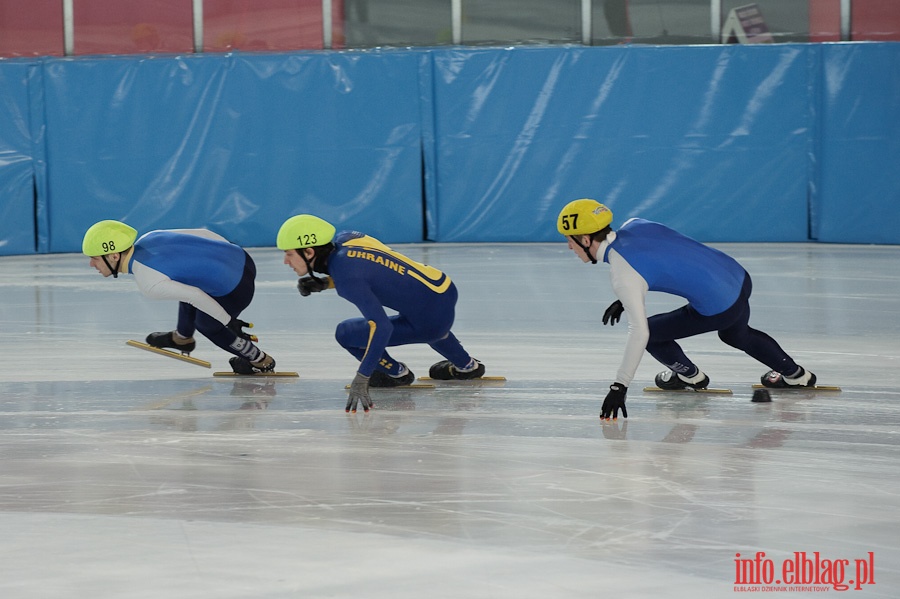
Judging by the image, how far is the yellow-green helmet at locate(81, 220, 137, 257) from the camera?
548 centimetres

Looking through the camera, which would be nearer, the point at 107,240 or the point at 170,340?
the point at 107,240

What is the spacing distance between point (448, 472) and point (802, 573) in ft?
4.51

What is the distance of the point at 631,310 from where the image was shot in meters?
4.52

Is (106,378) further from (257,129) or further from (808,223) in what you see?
(808,223)

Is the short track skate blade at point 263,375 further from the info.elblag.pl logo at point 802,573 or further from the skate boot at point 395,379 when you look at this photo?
the info.elblag.pl logo at point 802,573

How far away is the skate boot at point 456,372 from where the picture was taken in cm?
564

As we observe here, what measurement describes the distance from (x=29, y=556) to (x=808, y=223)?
33.9ft

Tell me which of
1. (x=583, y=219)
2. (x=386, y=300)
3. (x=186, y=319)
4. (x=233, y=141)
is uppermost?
(x=233, y=141)

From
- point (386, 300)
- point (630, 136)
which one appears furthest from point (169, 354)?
point (630, 136)

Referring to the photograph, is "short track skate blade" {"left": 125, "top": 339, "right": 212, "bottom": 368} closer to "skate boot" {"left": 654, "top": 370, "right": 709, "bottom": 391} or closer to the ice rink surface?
the ice rink surface

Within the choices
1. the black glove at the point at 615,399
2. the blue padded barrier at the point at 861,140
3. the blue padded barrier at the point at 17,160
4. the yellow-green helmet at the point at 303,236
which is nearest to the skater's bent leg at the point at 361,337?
the yellow-green helmet at the point at 303,236

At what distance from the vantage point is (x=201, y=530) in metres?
3.42

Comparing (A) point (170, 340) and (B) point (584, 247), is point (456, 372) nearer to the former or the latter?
(B) point (584, 247)

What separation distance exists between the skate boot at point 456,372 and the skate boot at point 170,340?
1.37m
